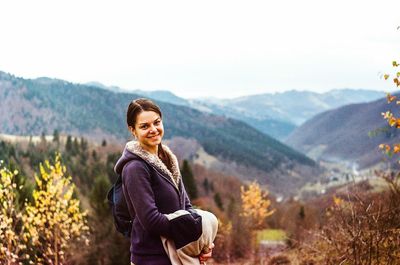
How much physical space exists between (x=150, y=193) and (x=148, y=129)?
1.31 ft

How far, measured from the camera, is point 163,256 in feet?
9.53

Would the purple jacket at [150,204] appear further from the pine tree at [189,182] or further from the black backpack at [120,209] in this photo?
the pine tree at [189,182]

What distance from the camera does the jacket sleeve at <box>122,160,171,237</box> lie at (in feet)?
9.20

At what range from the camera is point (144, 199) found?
9.27ft

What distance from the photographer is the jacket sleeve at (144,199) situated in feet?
9.20

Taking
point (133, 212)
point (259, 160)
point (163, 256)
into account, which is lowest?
point (259, 160)

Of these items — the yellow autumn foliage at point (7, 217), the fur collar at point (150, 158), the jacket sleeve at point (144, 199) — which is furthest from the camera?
the yellow autumn foliage at point (7, 217)

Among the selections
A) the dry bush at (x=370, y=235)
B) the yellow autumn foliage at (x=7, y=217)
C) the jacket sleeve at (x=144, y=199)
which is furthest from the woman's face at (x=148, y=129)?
the yellow autumn foliage at (x=7, y=217)

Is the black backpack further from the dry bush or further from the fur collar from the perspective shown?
the dry bush

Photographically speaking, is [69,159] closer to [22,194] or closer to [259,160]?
[22,194]

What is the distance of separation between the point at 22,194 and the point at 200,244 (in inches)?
838

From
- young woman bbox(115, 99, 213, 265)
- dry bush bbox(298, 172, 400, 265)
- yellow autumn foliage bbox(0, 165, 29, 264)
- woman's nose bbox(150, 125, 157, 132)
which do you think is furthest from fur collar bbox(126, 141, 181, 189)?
yellow autumn foliage bbox(0, 165, 29, 264)

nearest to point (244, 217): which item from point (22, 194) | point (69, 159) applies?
point (22, 194)

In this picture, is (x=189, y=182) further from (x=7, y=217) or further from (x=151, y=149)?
(x=151, y=149)
